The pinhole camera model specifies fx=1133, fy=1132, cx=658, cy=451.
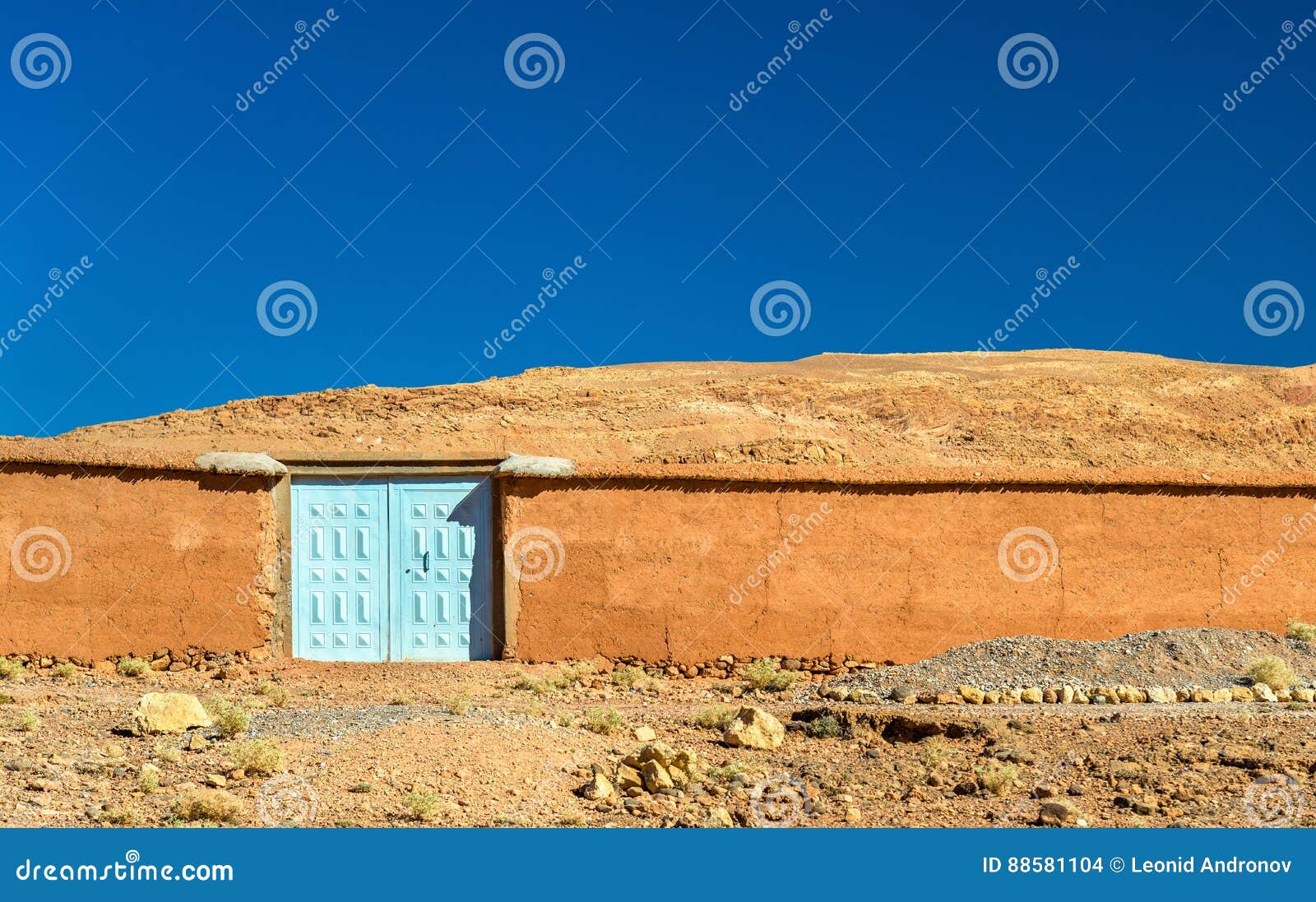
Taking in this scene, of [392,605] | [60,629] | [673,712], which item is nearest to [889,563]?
[673,712]

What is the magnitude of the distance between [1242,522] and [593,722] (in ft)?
28.5

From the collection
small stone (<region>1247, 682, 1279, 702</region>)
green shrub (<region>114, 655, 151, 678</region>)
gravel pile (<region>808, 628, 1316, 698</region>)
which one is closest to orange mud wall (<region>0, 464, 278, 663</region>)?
green shrub (<region>114, 655, 151, 678</region>)

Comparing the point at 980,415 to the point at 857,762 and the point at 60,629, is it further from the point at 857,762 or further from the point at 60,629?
the point at 60,629

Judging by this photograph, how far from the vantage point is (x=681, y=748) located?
28.5 ft

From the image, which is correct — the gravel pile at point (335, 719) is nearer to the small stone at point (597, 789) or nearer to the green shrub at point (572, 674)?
the green shrub at point (572, 674)

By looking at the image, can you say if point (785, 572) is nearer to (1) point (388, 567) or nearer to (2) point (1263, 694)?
(1) point (388, 567)

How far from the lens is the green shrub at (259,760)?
7852 mm

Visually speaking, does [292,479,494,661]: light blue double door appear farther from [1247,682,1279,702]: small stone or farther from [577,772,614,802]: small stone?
[1247,682,1279,702]: small stone

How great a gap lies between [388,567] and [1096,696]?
25.9 feet

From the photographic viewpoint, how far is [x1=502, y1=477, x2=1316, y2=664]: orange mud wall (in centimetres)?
1312

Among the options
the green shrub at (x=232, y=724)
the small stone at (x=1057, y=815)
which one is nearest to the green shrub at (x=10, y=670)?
the green shrub at (x=232, y=724)

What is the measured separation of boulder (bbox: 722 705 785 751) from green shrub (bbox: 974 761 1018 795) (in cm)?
187

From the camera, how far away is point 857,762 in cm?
862

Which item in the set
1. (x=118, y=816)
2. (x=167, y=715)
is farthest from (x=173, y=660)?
(x=118, y=816)
